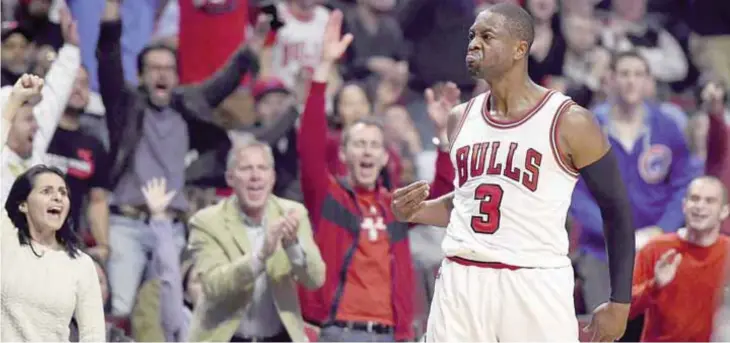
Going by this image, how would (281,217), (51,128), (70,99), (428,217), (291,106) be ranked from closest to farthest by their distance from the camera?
(428,217), (281,217), (51,128), (70,99), (291,106)

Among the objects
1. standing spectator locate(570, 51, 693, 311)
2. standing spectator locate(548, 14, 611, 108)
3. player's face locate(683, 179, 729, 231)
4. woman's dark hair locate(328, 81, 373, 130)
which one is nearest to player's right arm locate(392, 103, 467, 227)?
player's face locate(683, 179, 729, 231)

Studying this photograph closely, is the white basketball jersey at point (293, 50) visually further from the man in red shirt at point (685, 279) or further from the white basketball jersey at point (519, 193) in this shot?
the white basketball jersey at point (519, 193)

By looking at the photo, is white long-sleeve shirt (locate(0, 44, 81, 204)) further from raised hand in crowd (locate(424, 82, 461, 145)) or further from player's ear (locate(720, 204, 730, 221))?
player's ear (locate(720, 204, 730, 221))

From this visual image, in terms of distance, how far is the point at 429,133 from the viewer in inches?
358

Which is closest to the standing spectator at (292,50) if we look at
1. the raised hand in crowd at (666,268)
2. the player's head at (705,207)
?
the player's head at (705,207)

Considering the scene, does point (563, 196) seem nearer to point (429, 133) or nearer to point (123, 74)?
point (123, 74)

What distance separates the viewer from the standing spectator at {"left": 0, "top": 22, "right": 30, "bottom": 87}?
705cm

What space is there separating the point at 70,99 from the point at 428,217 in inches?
114

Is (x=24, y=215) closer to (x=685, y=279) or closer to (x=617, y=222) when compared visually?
(x=617, y=222)

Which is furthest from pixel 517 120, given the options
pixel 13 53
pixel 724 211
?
pixel 13 53

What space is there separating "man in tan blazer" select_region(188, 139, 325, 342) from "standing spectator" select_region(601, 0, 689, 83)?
4.04 m

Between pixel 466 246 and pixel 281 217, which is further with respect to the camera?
pixel 281 217

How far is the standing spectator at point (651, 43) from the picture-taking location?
32.4 ft

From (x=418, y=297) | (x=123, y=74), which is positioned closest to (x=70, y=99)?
(x=123, y=74)
